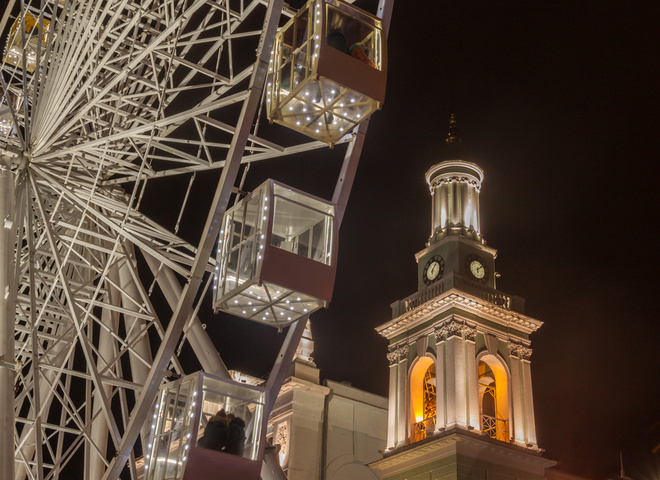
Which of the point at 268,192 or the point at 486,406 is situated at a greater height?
the point at 486,406

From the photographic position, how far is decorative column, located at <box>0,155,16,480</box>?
15.9 meters

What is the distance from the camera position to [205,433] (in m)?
16.0

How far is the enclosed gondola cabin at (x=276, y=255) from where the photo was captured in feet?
53.2

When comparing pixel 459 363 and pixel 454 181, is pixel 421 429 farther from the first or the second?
pixel 454 181

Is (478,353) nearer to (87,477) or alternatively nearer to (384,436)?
(384,436)

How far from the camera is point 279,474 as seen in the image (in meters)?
19.3

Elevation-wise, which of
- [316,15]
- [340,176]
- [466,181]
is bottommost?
[340,176]

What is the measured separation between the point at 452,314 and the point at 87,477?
736 inches

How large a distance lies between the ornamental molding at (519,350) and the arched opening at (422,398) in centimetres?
339

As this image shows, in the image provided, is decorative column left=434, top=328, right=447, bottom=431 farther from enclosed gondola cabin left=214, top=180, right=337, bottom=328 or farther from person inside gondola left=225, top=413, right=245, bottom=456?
person inside gondola left=225, top=413, right=245, bottom=456

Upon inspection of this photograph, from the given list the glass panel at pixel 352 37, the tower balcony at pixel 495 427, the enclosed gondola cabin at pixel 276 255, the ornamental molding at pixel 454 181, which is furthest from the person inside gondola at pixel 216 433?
the ornamental molding at pixel 454 181

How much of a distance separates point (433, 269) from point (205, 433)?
85.0 ft

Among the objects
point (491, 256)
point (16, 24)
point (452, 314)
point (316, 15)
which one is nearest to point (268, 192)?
point (316, 15)

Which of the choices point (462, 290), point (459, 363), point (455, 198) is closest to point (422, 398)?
point (459, 363)
